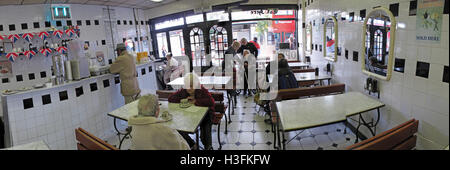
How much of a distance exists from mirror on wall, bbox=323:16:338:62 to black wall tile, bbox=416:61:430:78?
253cm

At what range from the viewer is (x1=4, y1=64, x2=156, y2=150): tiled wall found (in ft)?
10.7

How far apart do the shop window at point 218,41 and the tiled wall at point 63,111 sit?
169 inches

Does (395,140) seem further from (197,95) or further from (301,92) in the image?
(197,95)

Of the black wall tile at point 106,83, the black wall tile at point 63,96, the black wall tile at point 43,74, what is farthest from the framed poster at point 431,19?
the black wall tile at point 43,74

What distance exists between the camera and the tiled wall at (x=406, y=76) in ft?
4.53

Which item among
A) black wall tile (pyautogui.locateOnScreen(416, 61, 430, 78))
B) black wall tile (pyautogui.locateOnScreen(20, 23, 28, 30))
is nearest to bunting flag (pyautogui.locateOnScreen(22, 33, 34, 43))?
black wall tile (pyautogui.locateOnScreen(20, 23, 28, 30))

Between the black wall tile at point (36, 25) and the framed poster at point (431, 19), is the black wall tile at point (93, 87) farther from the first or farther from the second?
the framed poster at point (431, 19)

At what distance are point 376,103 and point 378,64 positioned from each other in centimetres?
53

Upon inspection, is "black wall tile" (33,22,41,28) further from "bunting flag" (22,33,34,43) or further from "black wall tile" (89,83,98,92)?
"black wall tile" (89,83,98,92)

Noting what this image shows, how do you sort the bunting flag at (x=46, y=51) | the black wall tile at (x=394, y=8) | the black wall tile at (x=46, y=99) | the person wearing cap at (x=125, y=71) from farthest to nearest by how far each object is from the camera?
the bunting flag at (x=46, y=51)
the person wearing cap at (x=125, y=71)
the black wall tile at (x=46, y=99)
the black wall tile at (x=394, y=8)

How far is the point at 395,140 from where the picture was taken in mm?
1953

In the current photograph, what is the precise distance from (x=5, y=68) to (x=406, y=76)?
6749 millimetres

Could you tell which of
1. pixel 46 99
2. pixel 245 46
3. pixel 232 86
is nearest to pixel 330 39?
pixel 232 86

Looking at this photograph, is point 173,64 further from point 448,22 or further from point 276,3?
point 448,22
